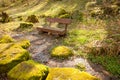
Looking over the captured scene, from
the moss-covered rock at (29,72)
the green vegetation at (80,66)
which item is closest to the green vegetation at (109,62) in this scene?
the green vegetation at (80,66)

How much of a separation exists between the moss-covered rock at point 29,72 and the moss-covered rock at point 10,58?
662mm

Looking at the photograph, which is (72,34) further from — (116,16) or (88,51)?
(116,16)

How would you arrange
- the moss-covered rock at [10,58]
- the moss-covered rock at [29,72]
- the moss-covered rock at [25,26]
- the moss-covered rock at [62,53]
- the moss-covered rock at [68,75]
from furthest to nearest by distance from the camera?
the moss-covered rock at [25,26]
the moss-covered rock at [62,53]
the moss-covered rock at [10,58]
the moss-covered rock at [29,72]
the moss-covered rock at [68,75]

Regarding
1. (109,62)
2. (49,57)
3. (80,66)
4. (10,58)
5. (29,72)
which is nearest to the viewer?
(29,72)

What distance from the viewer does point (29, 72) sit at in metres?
6.04

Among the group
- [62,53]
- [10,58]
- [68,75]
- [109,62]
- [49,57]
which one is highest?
[10,58]

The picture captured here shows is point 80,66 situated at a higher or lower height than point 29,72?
lower

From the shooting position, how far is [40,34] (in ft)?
41.4

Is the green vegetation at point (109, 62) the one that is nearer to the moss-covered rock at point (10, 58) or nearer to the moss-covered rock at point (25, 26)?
the moss-covered rock at point (10, 58)

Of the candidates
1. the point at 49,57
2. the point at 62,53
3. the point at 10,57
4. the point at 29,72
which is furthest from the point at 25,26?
the point at 29,72

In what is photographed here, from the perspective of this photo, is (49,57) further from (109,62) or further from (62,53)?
(109,62)

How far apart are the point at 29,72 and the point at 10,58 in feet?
4.63

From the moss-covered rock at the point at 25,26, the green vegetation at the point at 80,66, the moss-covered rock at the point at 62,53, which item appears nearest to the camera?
the green vegetation at the point at 80,66

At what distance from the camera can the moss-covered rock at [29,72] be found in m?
5.93
